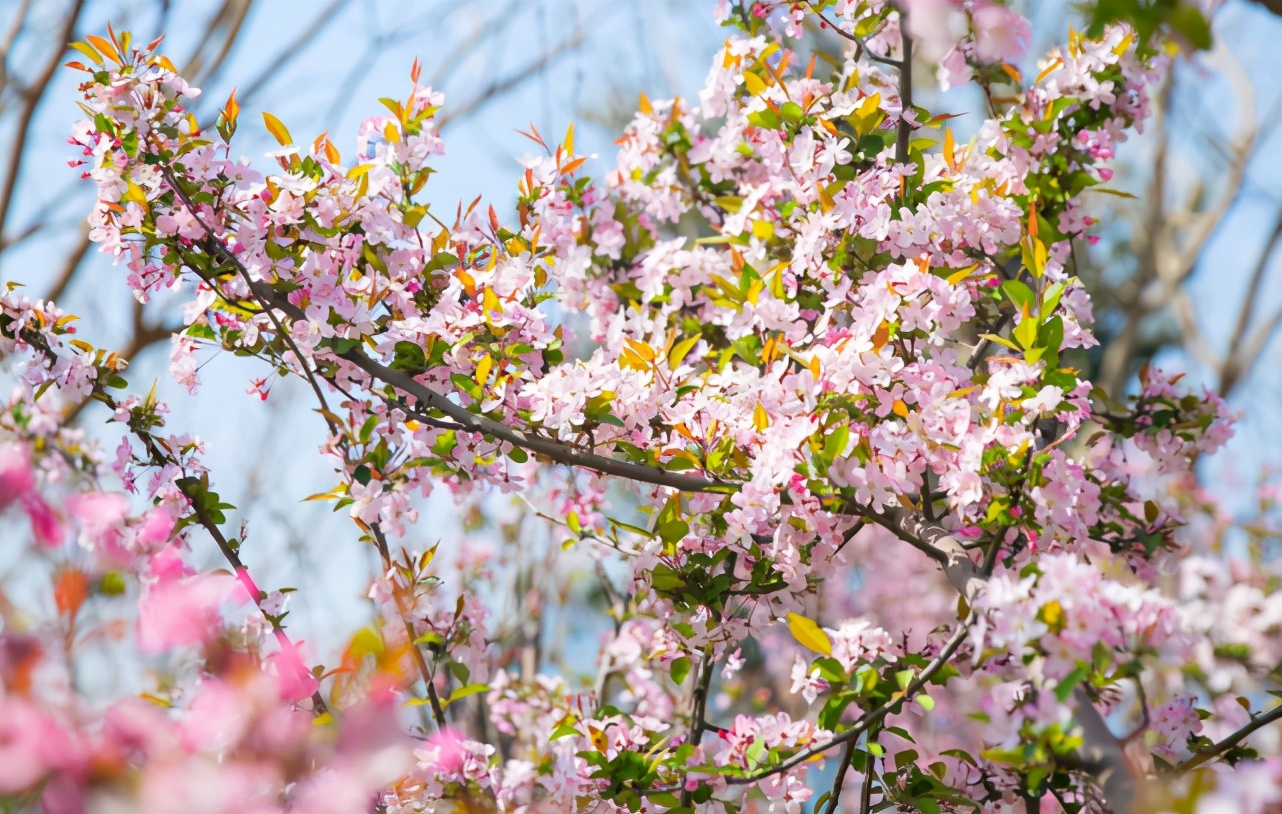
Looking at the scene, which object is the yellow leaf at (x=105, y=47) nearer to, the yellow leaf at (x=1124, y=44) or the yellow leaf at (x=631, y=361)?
the yellow leaf at (x=631, y=361)

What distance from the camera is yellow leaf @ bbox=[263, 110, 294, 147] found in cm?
159

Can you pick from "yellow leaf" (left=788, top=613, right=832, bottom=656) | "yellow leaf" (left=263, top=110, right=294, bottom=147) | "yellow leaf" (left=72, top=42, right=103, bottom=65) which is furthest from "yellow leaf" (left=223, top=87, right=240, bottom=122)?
"yellow leaf" (left=788, top=613, right=832, bottom=656)

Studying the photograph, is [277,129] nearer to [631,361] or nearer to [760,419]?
[631,361]

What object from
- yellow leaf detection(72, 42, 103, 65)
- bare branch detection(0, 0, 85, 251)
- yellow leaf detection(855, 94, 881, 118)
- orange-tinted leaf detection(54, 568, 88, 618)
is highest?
bare branch detection(0, 0, 85, 251)

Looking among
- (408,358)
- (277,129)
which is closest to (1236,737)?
(408,358)

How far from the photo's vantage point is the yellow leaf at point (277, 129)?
5.23ft

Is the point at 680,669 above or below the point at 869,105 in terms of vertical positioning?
below

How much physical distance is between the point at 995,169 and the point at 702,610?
0.94 metres

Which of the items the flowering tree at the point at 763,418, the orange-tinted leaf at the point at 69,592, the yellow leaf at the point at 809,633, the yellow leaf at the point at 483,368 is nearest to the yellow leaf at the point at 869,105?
the flowering tree at the point at 763,418

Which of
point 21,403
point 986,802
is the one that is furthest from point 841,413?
point 21,403

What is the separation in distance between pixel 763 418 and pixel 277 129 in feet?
3.21

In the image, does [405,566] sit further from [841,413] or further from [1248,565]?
[1248,565]

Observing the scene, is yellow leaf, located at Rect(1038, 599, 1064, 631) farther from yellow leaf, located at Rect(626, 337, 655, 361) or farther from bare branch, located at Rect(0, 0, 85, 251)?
bare branch, located at Rect(0, 0, 85, 251)

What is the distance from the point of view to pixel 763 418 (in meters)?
1.38
